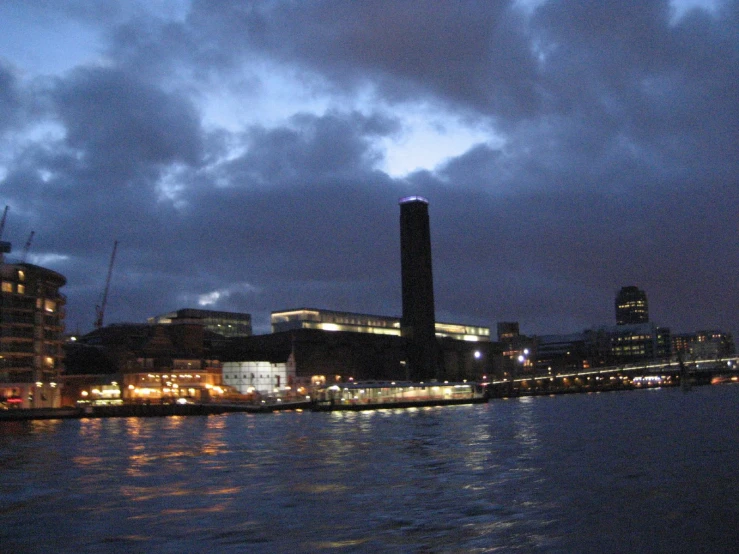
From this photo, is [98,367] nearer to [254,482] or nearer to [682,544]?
[254,482]

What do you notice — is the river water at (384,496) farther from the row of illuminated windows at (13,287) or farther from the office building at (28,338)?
the row of illuminated windows at (13,287)

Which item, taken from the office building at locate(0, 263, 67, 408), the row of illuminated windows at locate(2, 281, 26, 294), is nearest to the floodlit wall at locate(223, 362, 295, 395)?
the office building at locate(0, 263, 67, 408)

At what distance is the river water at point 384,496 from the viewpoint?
75.6ft

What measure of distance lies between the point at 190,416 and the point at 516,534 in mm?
108016

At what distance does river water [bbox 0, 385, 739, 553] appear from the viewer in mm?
23031

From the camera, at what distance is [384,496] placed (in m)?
31.1

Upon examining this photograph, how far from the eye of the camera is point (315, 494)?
105 feet

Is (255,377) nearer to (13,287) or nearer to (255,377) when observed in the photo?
(255,377)

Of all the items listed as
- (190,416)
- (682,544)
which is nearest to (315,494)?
(682,544)

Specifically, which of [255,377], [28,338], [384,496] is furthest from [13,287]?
[384,496]

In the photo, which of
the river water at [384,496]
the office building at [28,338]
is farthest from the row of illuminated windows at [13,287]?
the river water at [384,496]

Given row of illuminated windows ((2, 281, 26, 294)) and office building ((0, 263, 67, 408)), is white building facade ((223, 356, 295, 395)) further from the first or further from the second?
row of illuminated windows ((2, 281, 26, 294))

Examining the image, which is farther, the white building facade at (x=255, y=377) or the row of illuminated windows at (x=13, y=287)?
the white building facade at (x=255, y=377)

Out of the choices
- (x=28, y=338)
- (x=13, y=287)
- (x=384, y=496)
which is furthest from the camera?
(x=28, y=338)
